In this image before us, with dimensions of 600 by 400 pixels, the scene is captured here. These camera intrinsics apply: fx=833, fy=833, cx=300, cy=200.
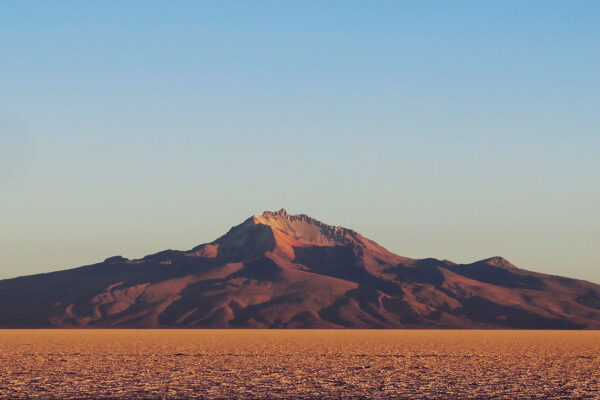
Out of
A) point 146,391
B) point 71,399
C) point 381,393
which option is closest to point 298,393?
point 381,393

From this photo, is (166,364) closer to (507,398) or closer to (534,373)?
(534,373)

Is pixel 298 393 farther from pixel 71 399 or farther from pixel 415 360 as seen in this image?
pixel 415 360

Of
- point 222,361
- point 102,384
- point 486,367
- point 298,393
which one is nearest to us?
point 298,393

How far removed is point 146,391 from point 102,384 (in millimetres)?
4095

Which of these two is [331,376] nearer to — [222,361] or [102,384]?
[102,384]

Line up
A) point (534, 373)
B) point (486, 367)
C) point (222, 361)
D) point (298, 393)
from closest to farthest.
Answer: point (298, 393) < point (534, 373) < point (486, 367) < point (222, 361)

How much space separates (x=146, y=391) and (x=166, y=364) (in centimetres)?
1973

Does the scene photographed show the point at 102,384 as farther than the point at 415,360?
No

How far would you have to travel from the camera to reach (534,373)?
46.6 metres

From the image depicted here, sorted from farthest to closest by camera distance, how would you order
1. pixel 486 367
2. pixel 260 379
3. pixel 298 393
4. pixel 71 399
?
pixel 486 367 < pixel 260 379 < pixel 298 393 < pixel 71 399

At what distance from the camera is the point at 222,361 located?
2292 inches

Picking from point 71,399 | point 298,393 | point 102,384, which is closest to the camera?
point 71,399

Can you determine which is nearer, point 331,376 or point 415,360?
point 331,376

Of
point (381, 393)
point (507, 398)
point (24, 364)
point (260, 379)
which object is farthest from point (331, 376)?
point (24, 364)
